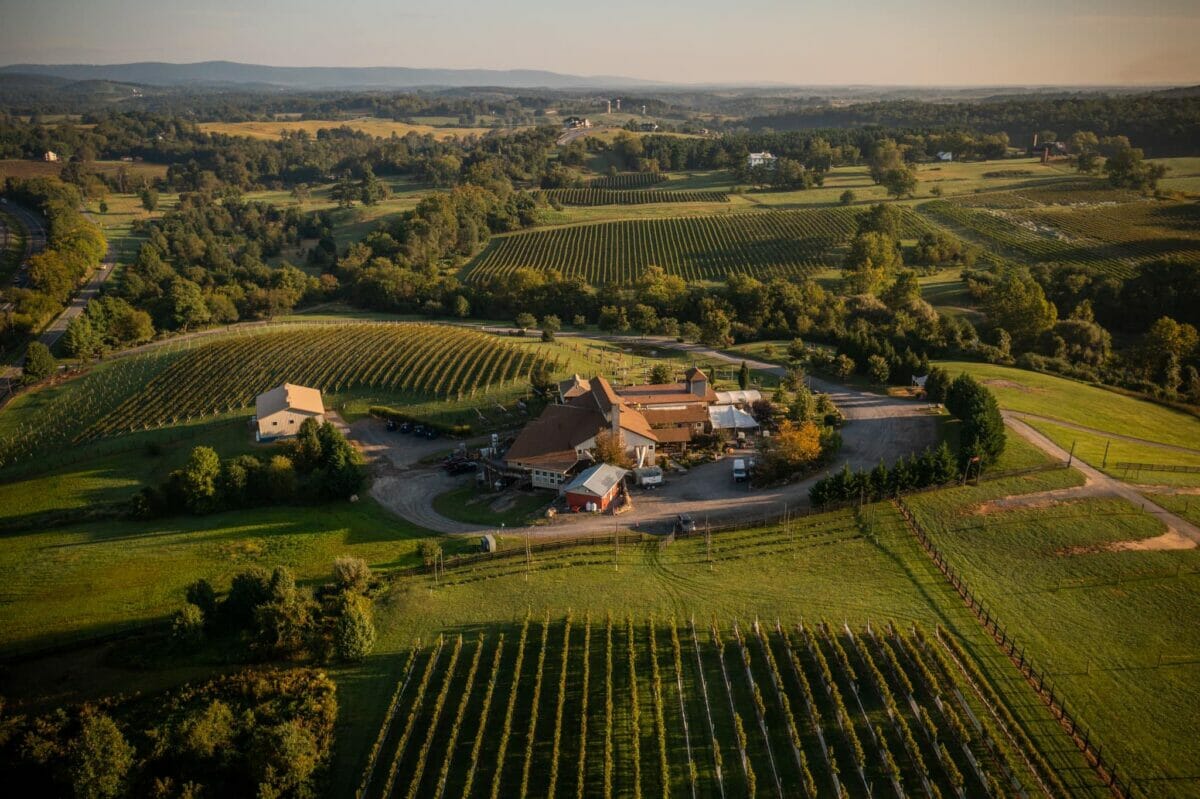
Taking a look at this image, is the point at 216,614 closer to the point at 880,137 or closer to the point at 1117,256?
the point at 1117,256

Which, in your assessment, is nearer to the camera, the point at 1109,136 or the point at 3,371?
the point at 3,371

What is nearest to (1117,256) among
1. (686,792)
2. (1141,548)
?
(1141,548)

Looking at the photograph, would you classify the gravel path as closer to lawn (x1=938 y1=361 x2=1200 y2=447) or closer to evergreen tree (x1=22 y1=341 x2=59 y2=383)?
lawn (x1=938 y1=361 x2=1200 y2=447)

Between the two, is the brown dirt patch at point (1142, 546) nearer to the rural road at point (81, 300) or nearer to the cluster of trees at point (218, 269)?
the cluster of trees at point (218, 269)

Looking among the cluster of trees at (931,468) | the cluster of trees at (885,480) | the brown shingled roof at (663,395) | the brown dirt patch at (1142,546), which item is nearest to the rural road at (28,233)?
the brown shingled roof at (663,395)

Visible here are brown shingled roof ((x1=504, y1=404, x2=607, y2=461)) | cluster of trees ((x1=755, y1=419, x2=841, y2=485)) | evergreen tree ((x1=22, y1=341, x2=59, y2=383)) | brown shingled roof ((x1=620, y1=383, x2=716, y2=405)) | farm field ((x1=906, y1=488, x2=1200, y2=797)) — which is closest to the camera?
farm field ((x1=906, y1=488, x2=1200, y2=797))

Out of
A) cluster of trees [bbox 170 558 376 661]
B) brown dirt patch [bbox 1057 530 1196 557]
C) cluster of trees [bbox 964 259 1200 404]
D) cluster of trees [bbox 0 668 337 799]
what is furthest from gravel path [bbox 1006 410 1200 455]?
cluster of trees [bbox 0 668 337 799]

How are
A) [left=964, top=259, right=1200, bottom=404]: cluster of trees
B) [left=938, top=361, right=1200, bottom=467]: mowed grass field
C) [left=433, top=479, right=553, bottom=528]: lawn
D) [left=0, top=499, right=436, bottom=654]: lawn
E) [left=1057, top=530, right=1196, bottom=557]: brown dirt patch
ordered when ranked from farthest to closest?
[left=964, top=259, right=1200, bottom=404]: cluster of trees
[left=938, top=361, right=1200, bottom=467]: mowed grass field
[left=433, top=479, right=553, bottom=528]: lawn
[left=1057, top=530, right=1196, bottom=557]: brown dirt patch
[left=0, top=499, right=436, bottom=654]: lawn
